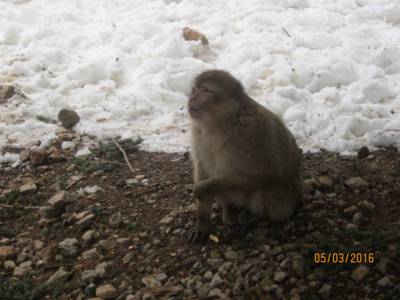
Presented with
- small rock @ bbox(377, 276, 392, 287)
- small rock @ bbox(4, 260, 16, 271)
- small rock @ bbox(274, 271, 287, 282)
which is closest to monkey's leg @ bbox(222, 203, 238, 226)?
small rock @ bbox(274, 271, 287, 282)

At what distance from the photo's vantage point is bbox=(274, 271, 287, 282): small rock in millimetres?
4039

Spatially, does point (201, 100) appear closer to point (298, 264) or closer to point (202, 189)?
point (202, 189)

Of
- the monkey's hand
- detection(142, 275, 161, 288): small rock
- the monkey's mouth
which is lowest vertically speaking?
detection(142, 275, 161, 288): small rock

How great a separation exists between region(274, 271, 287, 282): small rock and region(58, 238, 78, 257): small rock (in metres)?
Result: 1.68

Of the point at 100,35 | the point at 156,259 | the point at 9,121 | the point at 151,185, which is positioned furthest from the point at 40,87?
the point at 156,259

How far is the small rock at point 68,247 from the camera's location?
4656mm

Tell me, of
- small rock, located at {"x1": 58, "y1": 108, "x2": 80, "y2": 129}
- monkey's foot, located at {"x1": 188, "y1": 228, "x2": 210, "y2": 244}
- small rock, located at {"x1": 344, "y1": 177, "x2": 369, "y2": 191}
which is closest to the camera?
monkey's foot, located at {"x1": 188, "y1": 228, "x2": 210, "y2": 244}

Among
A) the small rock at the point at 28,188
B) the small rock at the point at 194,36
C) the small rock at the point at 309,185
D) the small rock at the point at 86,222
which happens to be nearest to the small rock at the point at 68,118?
the small rock at the point at 28,188

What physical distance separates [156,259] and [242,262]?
697 millimetres

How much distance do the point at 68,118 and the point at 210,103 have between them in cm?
298

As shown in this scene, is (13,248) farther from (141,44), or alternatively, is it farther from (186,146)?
(141,44)

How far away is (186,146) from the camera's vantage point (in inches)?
251

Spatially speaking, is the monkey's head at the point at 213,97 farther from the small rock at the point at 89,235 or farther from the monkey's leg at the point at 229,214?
the small rock at the point at 89,235

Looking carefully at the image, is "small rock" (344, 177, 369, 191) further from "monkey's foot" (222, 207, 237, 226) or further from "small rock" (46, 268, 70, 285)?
"small rock" (46, 268, 70, 285)
